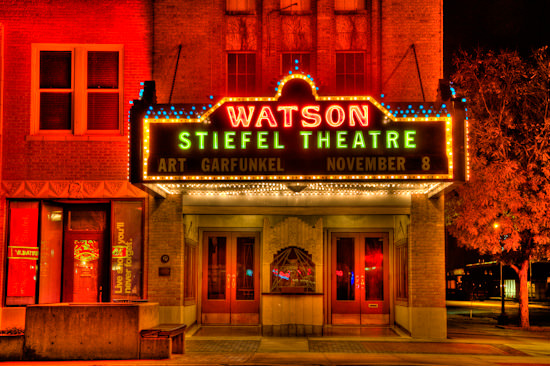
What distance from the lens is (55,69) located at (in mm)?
17156

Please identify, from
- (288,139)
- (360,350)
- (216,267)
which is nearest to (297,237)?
(216,267)

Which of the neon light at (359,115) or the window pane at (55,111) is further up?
the window pane at (55,111)

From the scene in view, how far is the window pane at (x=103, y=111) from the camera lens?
55.9ft

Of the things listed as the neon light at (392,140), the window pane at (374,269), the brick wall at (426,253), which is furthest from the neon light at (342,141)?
the window pane at (374,269)

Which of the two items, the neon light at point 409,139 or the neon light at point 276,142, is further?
the neon light at point 276,142

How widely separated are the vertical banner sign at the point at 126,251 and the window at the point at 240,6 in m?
6.08

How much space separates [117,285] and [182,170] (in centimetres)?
445

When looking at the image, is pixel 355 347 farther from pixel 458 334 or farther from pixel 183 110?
pixel 183 110

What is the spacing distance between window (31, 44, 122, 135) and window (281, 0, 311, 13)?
4.77 meters

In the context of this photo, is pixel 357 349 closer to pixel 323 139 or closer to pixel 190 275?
pixel 323 139

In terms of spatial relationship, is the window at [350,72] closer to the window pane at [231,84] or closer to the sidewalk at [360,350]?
the window pane at [231,84]

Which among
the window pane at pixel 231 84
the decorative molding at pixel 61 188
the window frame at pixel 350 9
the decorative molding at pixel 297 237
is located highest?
the window frame at pixel 350 9

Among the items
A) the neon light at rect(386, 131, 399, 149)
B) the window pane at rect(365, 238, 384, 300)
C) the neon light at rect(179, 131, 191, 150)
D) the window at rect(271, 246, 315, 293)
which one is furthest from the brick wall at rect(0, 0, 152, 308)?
the window pane at rect(365, 238, 384, 300)

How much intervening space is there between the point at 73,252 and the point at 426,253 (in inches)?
387
